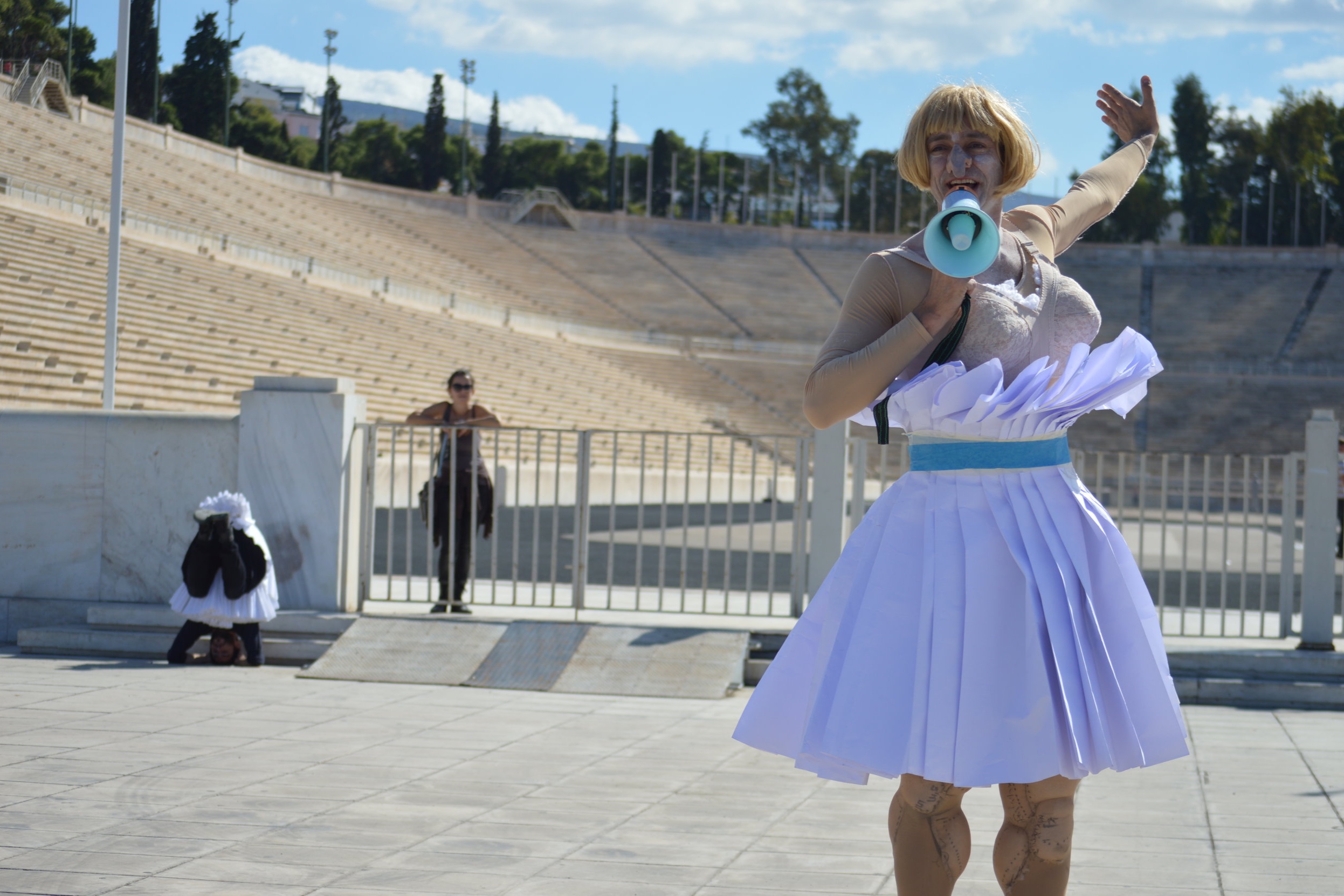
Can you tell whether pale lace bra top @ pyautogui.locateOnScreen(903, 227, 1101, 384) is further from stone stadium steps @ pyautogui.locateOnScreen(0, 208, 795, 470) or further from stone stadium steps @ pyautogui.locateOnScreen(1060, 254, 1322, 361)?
stone stadium steps @ pyautogui.locateOnScreen(1060, 254, 1322, 361)

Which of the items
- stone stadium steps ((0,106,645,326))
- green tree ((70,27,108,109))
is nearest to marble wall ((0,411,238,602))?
stone stadium steps ((0,106,645,326))

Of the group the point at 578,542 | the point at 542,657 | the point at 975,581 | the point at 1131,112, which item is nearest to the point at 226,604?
the point at 542,657

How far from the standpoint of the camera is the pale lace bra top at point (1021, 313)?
2.23 metres

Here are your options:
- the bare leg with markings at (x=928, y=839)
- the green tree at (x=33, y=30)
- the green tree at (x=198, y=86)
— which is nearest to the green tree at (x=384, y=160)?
the green tree at (x=198, y=86)

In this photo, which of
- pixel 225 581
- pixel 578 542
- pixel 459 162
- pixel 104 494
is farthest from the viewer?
pixel 459 162

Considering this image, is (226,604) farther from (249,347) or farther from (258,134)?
(258,134)

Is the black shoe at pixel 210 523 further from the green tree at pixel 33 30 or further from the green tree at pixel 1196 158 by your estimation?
the green tree at pixel 1196 158

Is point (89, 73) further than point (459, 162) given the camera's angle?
No

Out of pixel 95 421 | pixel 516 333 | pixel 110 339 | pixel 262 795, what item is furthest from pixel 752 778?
pixel 516 333

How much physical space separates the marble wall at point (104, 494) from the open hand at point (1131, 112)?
6175 mm

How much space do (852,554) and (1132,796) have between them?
9.82 ft

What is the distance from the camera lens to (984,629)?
2104 mm

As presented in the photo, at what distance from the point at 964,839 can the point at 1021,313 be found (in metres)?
0.92

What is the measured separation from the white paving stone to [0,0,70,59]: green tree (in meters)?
40.1
